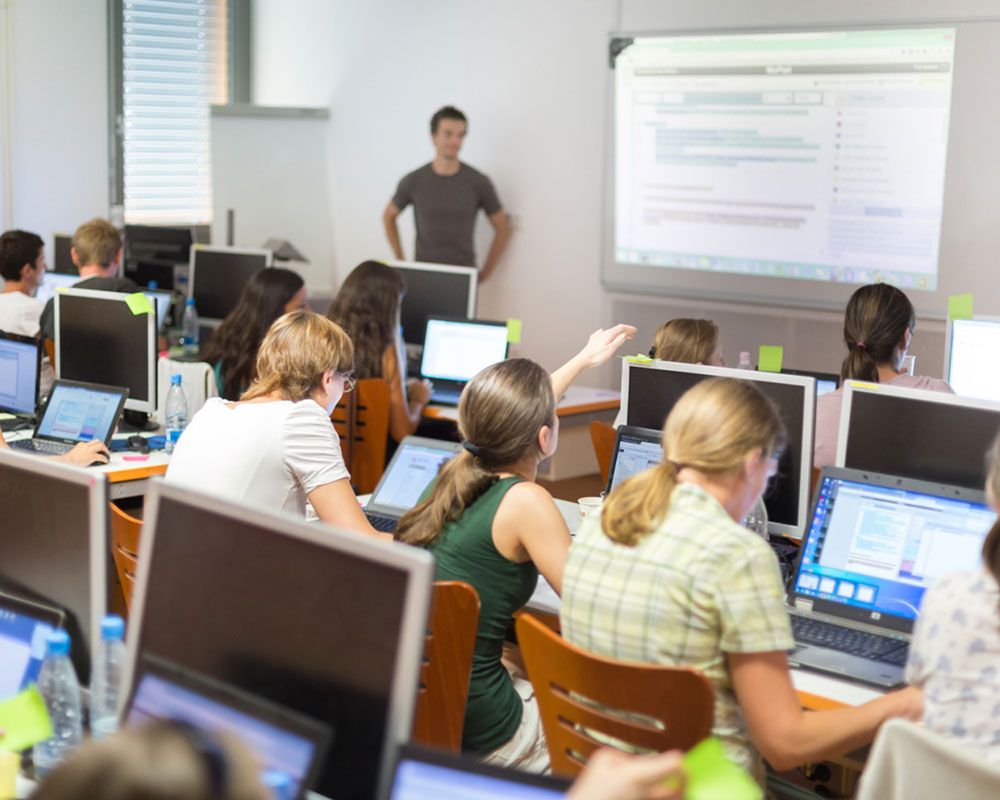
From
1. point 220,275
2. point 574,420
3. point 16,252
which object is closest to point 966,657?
point 574,420

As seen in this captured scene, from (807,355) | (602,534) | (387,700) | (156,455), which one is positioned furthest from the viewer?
(807,355)

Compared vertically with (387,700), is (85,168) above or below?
above

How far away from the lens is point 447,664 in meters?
2.45

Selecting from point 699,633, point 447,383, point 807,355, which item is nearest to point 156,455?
point 447,383

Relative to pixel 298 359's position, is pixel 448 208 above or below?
above

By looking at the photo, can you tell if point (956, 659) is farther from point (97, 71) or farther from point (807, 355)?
point (97, 71)

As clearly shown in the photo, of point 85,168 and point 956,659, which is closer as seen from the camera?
point 956,659

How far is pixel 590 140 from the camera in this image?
23.4 ft

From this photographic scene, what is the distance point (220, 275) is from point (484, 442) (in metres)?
4.38

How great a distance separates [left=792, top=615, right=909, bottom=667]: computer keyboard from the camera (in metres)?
2.48

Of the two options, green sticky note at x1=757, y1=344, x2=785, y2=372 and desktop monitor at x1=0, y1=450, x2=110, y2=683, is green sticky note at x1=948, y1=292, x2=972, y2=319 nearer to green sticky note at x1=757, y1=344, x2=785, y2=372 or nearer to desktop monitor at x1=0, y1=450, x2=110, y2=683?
green sticky note at x1=757, y1=344, x2=785, y2=372

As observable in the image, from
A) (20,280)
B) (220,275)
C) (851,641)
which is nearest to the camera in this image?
(851,641)

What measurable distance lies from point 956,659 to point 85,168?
737cm

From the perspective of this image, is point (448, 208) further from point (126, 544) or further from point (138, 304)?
point (126, 544)
